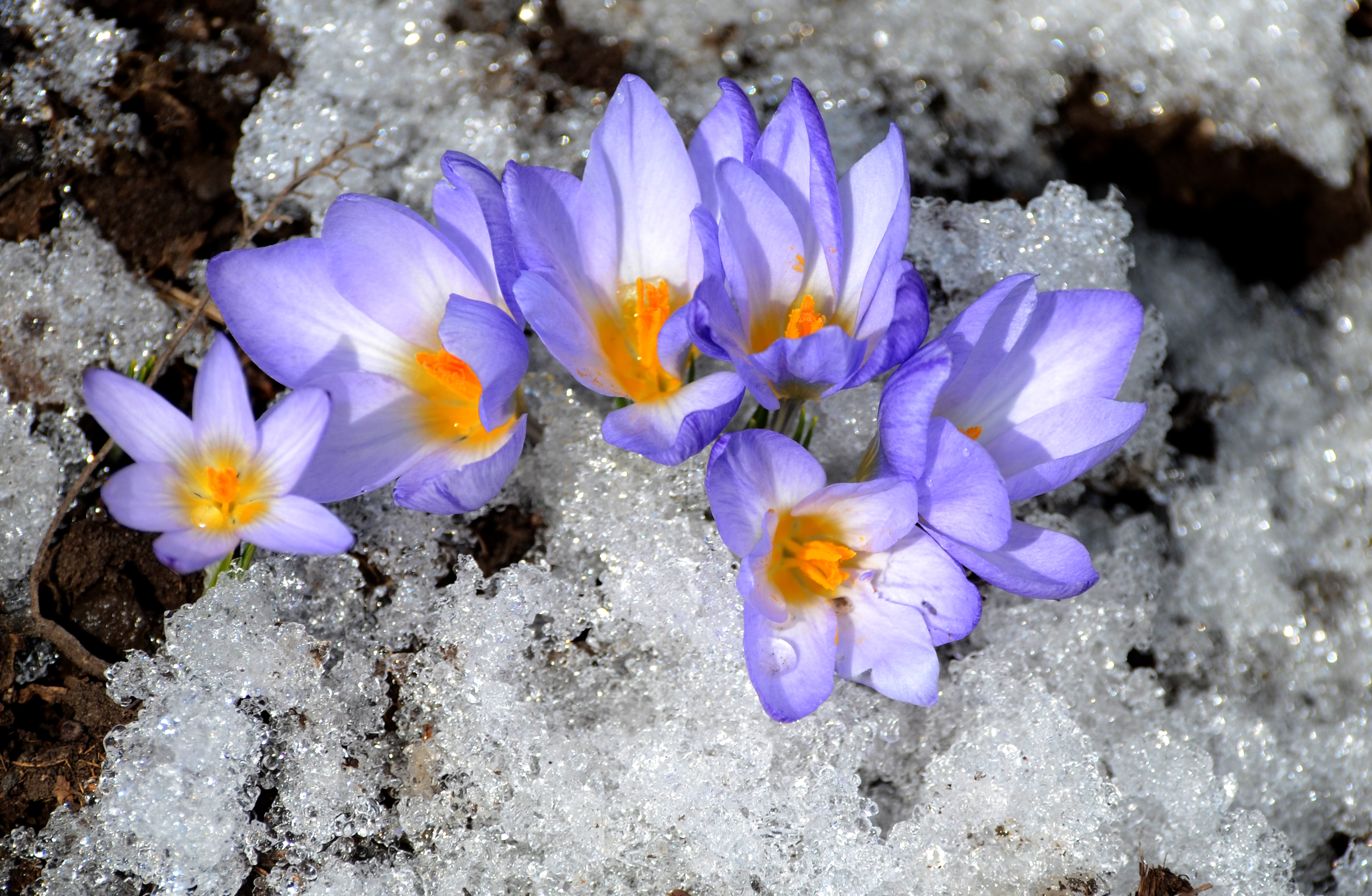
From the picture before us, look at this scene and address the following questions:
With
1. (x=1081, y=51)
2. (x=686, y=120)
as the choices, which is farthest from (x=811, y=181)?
(x=1081, y=51)

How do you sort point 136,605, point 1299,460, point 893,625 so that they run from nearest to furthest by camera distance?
point 893,625 < point 136,605 < point 1299,460

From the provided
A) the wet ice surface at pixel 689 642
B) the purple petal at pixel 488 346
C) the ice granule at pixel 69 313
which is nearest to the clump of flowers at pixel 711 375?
the purple petal at pixel 488 346

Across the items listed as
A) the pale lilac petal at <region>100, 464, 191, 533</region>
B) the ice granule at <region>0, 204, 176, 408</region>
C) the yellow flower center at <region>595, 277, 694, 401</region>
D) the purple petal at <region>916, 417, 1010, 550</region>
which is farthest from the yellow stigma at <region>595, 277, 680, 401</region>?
the ice granule at <region>0, 204, 176, 408</region>

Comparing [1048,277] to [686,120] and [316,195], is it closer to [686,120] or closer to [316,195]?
[686,120]

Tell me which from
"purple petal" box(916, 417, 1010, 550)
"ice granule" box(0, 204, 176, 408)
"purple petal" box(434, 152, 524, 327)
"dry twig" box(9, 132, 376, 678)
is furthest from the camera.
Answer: "ice granule" box(0, 204, 176, 408)

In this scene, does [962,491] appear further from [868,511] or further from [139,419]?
[139,419]

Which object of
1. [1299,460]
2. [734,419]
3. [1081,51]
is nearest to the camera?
[734,419]

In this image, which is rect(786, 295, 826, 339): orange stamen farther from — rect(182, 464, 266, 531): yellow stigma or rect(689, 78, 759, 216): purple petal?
rect(182, 464, 266, 531): yellow stigma
